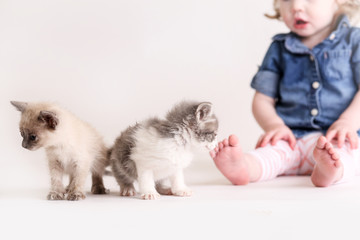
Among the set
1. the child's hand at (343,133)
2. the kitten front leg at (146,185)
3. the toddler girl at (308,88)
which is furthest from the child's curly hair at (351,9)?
the kitten front leg at (146,185)

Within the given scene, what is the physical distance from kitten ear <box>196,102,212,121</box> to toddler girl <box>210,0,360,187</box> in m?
0.44

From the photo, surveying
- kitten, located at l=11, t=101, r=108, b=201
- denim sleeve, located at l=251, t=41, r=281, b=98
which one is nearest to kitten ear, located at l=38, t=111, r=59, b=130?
kitten, located at l=11, t=101, r=108, b=201

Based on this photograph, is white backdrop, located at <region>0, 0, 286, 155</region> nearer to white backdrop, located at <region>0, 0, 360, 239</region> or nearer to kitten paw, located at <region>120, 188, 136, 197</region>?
white backdrop, located at <region>0, 0, 360, 239</region>

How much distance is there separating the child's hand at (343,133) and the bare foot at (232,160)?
333 millimetres

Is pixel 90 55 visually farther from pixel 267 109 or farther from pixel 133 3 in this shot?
pixel 267 109

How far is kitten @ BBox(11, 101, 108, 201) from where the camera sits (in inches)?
42.6

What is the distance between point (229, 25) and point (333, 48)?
56 centimetres

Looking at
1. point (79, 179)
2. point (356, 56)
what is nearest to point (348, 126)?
point (356, 56)

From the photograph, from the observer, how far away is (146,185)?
1.12 m

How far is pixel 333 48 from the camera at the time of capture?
1.65 meters

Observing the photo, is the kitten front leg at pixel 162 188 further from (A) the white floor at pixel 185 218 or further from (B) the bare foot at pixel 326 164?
(B) the bare foot at pixel 326 164

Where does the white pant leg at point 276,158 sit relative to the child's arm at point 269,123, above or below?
below

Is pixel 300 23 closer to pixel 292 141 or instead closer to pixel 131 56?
pixel 292 141

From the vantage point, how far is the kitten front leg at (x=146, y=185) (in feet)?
3.67
